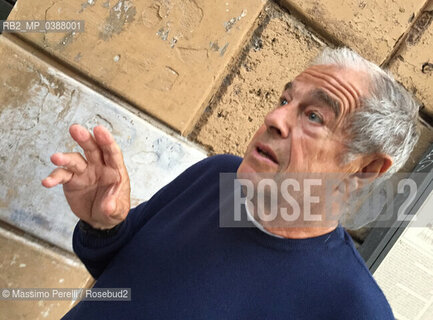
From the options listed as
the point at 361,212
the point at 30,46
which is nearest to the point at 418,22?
the point at 361,212

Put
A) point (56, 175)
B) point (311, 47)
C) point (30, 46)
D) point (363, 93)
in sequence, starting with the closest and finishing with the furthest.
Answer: point (56, 175) → point (363, 93) → point (30, 46) → point (311, 47)

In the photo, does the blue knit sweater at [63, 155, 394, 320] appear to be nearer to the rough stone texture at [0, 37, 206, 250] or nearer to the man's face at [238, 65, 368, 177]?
the man's face at [238, 65, 368, 177]

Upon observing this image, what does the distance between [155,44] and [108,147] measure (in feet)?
2.96

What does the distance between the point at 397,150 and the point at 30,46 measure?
149 centimetres

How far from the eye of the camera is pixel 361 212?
2.48 metres

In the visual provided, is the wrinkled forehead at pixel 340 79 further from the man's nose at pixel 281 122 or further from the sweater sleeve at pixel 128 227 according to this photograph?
the sweater sleeve at pixel 128 227

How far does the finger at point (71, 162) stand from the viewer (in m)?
1.24

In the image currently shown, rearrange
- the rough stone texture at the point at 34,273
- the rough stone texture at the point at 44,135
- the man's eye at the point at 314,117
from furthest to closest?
the rough stone texture at the point at 34,273 < the rough stone texture at the point at 44,135 < the man's eye at the point at 314,117

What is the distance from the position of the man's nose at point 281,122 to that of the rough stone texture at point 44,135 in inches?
34.7

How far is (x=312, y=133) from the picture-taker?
1.40 metres

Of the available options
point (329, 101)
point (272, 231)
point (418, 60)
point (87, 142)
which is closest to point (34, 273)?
point (87, 142)

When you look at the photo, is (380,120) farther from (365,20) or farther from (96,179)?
(365,20)

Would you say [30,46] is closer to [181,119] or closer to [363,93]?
[181,119]

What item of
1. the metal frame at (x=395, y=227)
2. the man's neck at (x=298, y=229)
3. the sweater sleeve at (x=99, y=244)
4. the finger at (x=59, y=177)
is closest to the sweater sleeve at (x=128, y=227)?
the sweater sleeve at (x=99, y=244)
